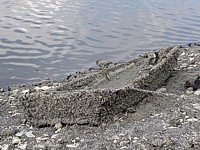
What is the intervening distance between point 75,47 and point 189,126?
31.1 ft

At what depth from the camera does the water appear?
1359 cm

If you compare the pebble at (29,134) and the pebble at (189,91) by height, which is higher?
the pebble at (189,91)

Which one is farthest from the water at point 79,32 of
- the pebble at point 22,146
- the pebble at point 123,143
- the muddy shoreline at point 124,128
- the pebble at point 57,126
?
the pebble at point 123,143

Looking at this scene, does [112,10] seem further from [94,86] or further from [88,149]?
[88,149]

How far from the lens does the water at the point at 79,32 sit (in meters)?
13.6

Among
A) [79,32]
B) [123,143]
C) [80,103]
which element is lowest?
→ [123,143]

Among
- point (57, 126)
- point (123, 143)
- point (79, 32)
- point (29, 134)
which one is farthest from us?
point (79, 32)

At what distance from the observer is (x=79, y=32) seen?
17609 mm

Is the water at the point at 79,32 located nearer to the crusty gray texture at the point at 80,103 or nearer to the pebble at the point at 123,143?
the crusty gray texture at the point at 80,103

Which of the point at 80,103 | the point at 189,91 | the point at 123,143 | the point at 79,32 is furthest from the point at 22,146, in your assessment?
the point at 79,32

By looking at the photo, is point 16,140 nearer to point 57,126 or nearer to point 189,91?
point 57,126

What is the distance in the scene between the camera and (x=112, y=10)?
22.3 metres

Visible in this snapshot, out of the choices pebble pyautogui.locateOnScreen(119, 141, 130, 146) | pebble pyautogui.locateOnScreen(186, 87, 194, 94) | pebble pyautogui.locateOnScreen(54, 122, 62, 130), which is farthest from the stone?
pebble pyautogui.locateOnScreen(186, 87, 194, 94)

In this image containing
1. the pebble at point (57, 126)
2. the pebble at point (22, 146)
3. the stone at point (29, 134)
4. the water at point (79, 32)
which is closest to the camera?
the pebble at point (22, 146)
